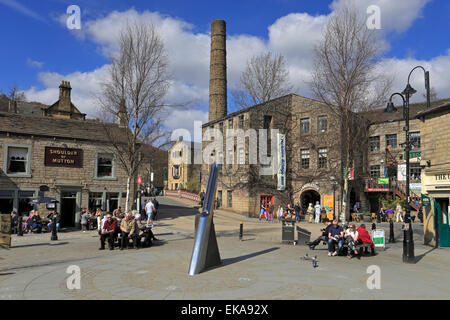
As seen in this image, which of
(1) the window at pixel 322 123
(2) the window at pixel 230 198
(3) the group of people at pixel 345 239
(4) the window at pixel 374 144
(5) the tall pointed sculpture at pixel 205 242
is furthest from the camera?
(4) the window at pixel 374 144

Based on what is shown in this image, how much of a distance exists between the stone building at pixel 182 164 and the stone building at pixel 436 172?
1942 inches

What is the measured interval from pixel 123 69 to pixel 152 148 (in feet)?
17.7

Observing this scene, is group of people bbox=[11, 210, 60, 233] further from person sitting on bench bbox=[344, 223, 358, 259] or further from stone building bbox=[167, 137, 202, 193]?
stone building bbox=[167, 137, 202, 193]

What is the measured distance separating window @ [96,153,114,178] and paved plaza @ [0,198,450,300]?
28.7ft

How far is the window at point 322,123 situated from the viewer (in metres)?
30.7

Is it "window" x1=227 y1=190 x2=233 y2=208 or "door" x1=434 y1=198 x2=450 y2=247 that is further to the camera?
"window" x1=227 y1=190 x2=233 y2=208

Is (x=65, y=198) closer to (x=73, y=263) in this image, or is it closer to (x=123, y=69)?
(x=123, y=69)

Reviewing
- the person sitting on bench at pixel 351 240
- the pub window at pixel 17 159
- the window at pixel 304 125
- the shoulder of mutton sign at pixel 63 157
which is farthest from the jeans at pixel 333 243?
the window at pixel 304 125

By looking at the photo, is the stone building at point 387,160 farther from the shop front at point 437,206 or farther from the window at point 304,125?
the shop front at point 437,206

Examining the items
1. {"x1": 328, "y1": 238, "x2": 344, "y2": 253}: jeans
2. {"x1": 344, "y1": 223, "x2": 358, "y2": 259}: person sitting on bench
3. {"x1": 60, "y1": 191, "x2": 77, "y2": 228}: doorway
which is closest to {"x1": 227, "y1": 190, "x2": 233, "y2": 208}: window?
{"x1": 60, "y1": 191, "x2": 77, "y2": 228}: doorway

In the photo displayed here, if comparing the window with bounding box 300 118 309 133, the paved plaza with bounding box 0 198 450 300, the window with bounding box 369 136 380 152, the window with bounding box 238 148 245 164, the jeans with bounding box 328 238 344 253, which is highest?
the window with bounding box 300 118 309 133

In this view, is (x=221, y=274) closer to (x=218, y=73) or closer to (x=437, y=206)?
(x=437, y=206)

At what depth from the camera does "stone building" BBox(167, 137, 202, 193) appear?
216 feet

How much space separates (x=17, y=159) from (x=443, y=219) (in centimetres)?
2293
